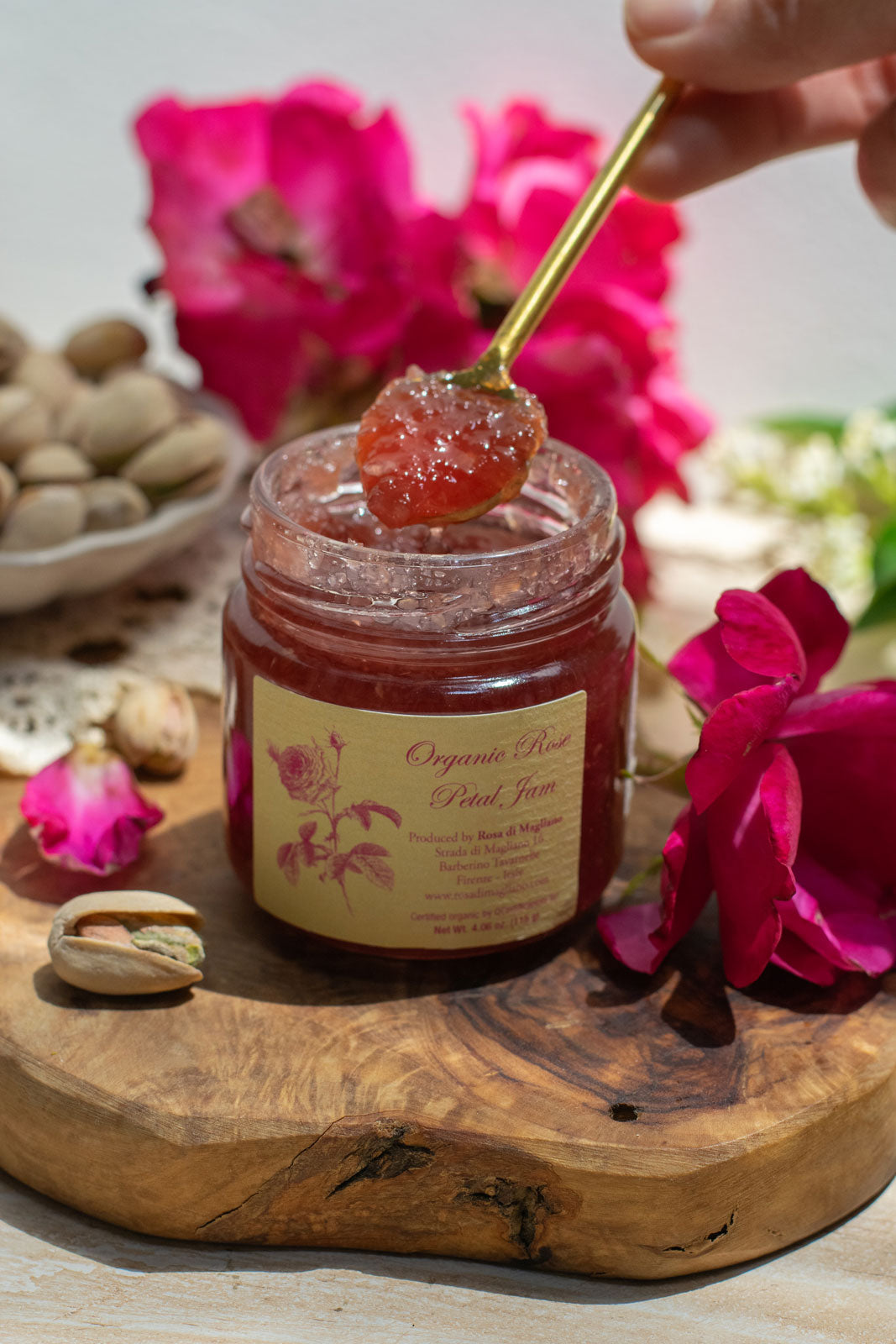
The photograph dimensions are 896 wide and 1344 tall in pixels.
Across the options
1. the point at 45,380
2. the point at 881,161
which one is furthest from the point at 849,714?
the point at 45,380

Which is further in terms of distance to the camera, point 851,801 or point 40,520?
point 40,520

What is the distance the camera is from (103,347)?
113 cm

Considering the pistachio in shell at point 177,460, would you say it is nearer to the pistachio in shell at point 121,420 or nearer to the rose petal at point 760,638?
the pistachio in shell at point 121,420

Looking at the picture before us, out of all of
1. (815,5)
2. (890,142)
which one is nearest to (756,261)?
(890,142)

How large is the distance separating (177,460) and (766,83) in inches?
18.6

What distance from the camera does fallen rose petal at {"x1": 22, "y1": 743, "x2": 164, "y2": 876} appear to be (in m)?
0.78

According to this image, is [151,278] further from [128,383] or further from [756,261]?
[756,261]

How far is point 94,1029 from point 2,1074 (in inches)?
1.8

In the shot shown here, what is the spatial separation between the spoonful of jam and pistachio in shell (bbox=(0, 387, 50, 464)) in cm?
37

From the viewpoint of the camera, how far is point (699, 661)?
0.75m

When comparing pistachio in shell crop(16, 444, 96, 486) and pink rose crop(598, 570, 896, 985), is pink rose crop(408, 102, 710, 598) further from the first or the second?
pink rose crop(598, 570, 896, 985)

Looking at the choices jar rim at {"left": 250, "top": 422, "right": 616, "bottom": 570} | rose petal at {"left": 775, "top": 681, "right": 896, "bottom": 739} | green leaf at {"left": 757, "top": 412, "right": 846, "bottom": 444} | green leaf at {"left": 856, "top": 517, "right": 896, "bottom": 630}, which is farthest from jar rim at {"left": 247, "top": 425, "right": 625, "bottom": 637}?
green leaf at {"left": 757, "top": 412, "right": 846, "bottom": 444}

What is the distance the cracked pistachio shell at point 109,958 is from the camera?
0.68 m

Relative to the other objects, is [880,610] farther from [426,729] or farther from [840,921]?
[426,729]
